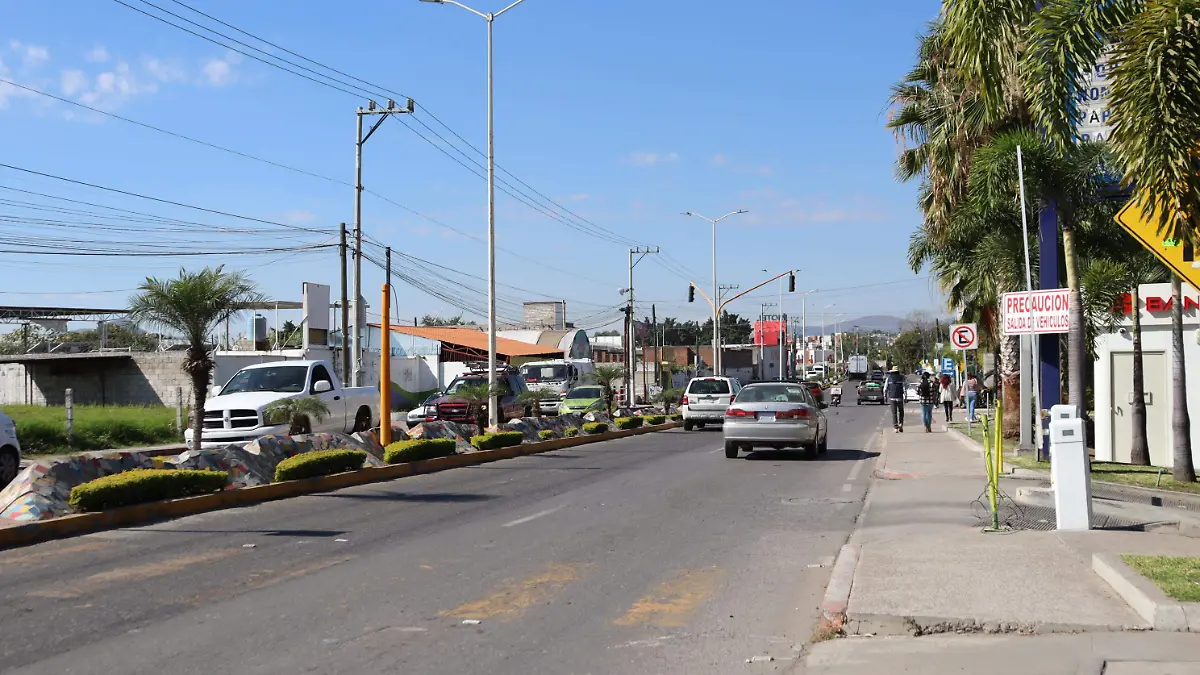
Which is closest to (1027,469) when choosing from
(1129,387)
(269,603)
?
(1129,387)

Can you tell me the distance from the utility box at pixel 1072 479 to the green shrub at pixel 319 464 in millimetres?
9895

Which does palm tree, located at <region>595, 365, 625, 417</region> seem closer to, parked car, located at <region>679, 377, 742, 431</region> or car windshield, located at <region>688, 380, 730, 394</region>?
parked car, located at <region>679, 377, 742, 431</region>

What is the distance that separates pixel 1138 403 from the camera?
19.0 metres

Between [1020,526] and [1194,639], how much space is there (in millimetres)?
5036

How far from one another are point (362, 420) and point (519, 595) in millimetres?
16073

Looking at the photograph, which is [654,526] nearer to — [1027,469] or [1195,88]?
[1195,88]

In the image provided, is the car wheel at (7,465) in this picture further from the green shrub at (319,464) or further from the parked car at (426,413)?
the parked car at (426,413)

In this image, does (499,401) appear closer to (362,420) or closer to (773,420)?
(362,420)

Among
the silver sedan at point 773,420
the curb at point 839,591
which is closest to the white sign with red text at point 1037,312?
the silver sedan at point 773,420

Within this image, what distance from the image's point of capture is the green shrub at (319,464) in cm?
1530

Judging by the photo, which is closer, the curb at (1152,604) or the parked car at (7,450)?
the curb at (1152,604)

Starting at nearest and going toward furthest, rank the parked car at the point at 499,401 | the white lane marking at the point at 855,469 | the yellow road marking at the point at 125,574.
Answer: the yellow road marking at the point at 125,574 → the white lane marking at the point at 855,469 → the parked car at the point at 499,401

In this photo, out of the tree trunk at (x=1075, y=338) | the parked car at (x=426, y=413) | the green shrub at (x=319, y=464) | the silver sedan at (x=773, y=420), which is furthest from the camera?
the parked car at (x=426, y=413)

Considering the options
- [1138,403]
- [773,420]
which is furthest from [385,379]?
[1138,403]
